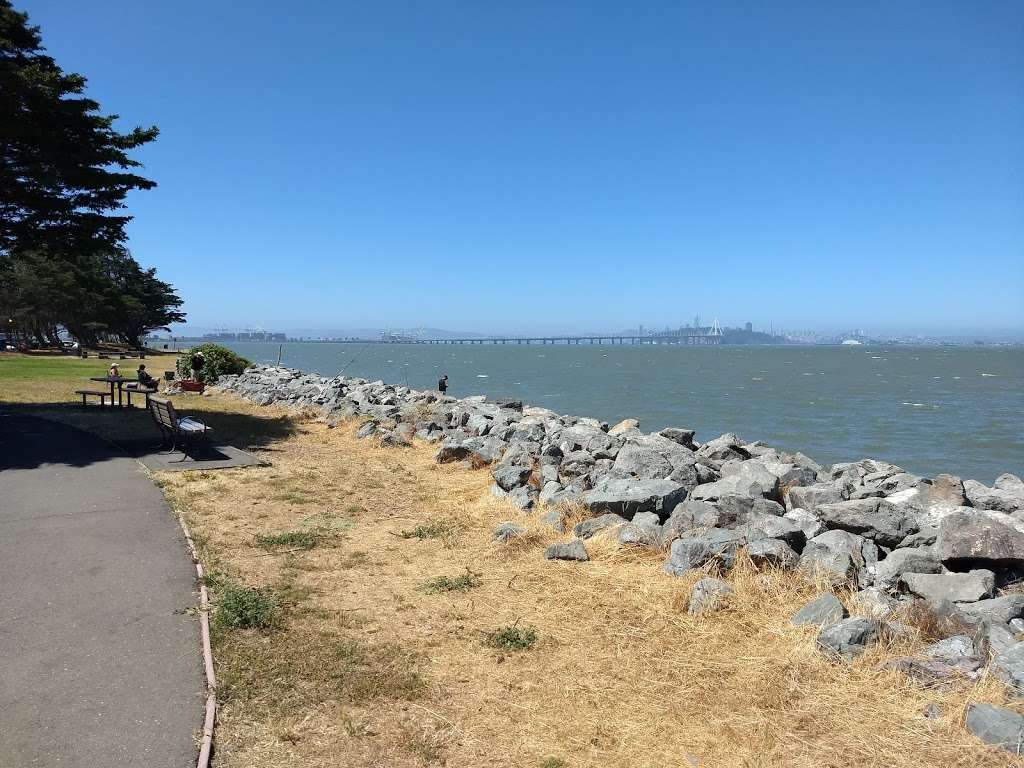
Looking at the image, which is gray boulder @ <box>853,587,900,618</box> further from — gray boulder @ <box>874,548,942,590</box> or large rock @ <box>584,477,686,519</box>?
large rock @ <box>584,477,686,519</box>

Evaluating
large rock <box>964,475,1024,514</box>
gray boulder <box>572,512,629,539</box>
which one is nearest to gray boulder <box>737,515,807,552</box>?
gray boulder <box>572,512,629,539</box>

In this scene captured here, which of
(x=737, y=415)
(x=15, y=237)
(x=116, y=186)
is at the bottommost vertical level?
(x=737, y=415)

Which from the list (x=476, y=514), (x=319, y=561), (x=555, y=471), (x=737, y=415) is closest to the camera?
(x=319, y=561)

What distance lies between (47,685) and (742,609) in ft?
15.7

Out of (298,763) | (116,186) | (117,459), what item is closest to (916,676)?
(298,763)

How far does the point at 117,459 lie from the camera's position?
1019 centimetres

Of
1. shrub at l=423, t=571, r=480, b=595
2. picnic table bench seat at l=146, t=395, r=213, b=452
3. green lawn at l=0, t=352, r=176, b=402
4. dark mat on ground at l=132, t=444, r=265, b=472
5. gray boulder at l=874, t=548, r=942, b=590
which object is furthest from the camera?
green lawn at l=0, t=352, r=176, b=402

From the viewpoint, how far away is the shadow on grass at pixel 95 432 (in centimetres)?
1038

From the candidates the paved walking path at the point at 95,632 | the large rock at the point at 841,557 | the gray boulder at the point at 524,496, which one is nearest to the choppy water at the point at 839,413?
the gray boulder at the point at 524,496

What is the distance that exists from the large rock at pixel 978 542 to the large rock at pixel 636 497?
252 centimetres

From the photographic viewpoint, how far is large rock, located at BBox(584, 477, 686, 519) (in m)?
7.14

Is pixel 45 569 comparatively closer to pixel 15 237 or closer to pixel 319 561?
pixel 319 561

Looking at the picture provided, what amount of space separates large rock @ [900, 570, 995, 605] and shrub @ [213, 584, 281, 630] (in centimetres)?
492

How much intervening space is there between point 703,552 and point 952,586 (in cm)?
188
